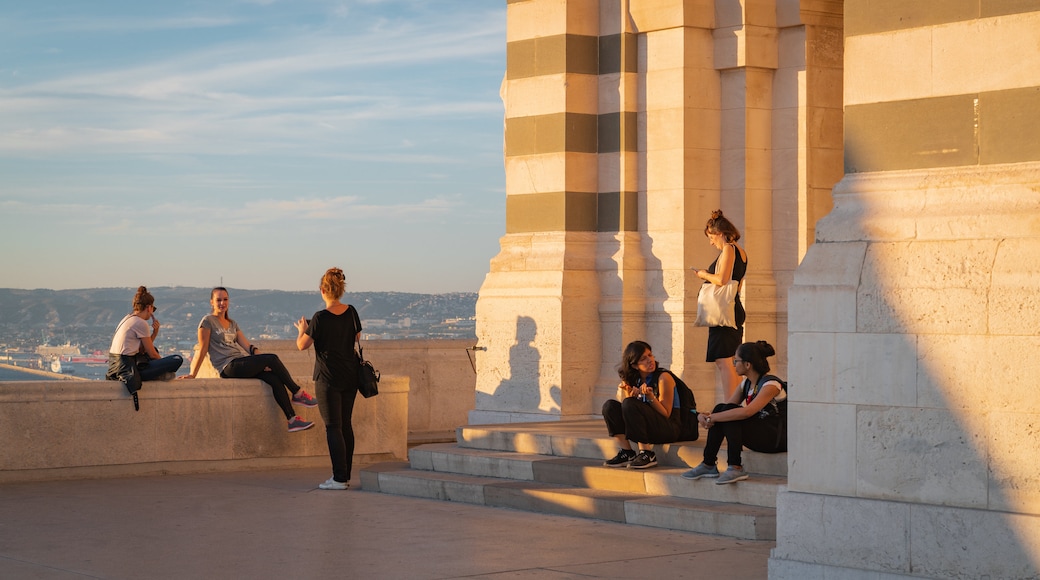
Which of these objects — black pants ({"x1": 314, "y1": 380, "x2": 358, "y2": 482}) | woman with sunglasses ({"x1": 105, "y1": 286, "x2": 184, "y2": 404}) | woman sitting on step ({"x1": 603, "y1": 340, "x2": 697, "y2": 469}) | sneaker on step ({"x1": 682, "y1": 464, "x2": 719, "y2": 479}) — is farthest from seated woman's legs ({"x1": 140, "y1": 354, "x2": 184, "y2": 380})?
sneaker on step ({"x1": 682, "y1": 464, "x2": 719, "y2": 479})

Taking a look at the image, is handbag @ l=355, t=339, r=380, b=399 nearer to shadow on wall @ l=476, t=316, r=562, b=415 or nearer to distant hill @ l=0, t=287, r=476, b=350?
shadow on wall @ l=476, t=316, r=562, b=415

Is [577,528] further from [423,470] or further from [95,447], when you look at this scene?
[95,447]

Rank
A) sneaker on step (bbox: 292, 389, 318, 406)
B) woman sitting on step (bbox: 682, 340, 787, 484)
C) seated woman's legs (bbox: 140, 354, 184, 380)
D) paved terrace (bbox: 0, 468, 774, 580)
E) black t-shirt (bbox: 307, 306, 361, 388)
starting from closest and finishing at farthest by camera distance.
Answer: paved terrace (bbox: 0, 468, 774, 580)
woman sitting on step (bbox: 682, 340, 787, 484)
black t-shirt (bbox: 307, 306, 361, 388)
seated woman's legs (bbox: 140, 354, 184, 380)
sneaker on step (bbox: 292, 389, 318, 406)

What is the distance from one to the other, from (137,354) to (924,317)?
29.1ft

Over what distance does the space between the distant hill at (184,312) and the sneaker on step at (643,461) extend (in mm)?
10585

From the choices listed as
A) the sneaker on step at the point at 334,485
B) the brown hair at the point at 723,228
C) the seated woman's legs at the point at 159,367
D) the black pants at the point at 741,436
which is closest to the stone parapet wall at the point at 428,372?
the seated woman's legs at the point at 159,367

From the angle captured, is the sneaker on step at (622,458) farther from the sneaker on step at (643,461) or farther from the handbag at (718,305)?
the handbag at (718,305)

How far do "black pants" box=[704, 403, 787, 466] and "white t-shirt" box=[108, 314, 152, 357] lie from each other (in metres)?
6.26

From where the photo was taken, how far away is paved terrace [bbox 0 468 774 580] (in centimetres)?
927

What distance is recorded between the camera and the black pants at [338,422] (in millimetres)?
13453

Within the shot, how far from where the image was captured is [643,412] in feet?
39.7

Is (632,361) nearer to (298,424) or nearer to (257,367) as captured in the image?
(298,424)

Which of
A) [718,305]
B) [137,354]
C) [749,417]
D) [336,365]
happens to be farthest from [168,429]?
[749,417]

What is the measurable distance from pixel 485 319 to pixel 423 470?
115 inches
